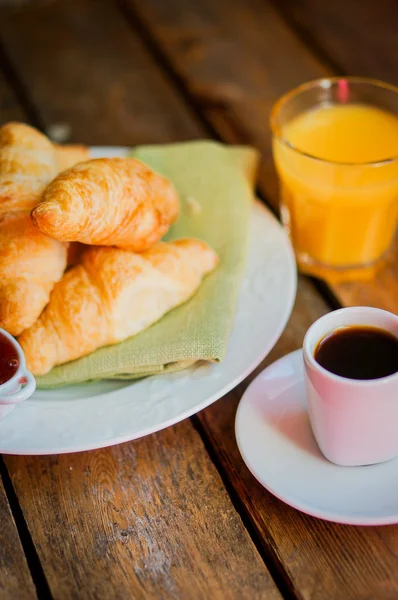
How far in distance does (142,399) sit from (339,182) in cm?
51

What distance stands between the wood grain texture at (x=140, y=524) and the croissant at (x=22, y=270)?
8.5 inches

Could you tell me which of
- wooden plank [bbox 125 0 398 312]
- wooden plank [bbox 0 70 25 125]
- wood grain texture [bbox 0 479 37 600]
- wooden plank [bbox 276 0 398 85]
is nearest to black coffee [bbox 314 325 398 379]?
wood grain texture [bbox 0 479 37 600]

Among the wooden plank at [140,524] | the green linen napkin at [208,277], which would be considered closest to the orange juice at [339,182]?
the green linen napkin at [208,277]

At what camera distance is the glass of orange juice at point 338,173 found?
1.23 metres

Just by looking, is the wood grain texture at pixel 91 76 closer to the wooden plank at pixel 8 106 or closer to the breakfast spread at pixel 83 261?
the wooden plank at pixel 8 106

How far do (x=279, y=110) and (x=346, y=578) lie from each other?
85cm

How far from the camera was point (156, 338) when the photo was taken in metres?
1.13

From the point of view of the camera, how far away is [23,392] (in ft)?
3.15

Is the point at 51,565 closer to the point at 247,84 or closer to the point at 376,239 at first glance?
the point at 376,239

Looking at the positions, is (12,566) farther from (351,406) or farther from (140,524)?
(351,406)

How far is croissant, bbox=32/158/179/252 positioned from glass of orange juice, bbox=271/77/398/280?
0.87 feet

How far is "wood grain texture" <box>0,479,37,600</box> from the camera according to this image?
897 mm

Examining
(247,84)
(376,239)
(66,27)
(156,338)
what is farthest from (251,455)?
(66,27)

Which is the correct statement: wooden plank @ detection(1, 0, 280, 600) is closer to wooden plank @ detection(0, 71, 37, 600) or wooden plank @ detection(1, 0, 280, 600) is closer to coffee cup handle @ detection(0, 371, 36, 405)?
wooden plank @ detection(0, 71, 37, 600)
